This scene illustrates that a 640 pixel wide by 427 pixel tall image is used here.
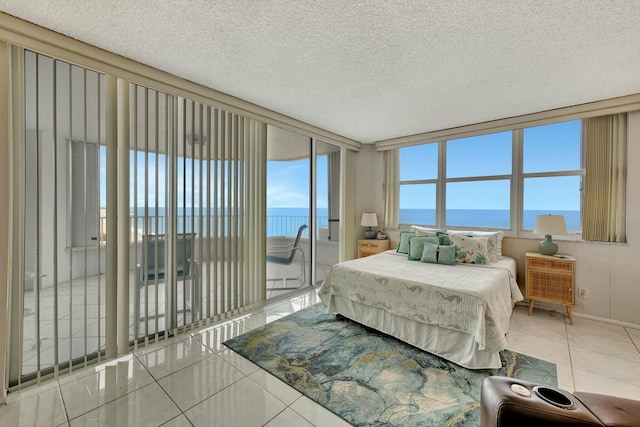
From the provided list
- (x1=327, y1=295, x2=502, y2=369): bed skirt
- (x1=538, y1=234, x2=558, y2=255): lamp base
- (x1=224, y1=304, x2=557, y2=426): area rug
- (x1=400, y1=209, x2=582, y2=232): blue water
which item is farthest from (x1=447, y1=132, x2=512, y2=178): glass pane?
(x1=327, y1=295, x2=502, y2=369): bed skirt

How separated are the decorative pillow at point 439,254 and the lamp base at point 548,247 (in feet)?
3.57

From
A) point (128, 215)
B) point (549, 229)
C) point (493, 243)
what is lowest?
point (493, 243)

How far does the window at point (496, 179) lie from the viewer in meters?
3.28

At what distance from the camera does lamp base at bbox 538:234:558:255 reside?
3.10 m

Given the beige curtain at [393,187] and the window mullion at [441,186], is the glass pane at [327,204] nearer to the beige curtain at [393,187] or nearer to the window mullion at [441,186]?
the beige curtain at [393,187]

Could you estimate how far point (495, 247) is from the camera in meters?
3.29

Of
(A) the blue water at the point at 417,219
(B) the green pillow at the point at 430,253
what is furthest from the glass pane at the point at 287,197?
(B) the green pillow at the point at 430,253

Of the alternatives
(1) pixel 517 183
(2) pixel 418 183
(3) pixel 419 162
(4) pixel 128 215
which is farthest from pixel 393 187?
(4) pixel 128 215

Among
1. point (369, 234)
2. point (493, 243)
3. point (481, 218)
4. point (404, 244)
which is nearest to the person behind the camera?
point (493, 243)

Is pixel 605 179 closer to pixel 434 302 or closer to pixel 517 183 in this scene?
pixel 517 183

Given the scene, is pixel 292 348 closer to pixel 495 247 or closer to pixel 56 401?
pixel 56 401

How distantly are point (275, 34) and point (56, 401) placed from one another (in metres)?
2.87

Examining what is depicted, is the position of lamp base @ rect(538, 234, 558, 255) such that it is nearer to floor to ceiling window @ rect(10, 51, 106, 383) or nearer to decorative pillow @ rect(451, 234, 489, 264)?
decorative pillow @ rect(451, 234, 489, 264)

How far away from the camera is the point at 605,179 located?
2.96 meters
